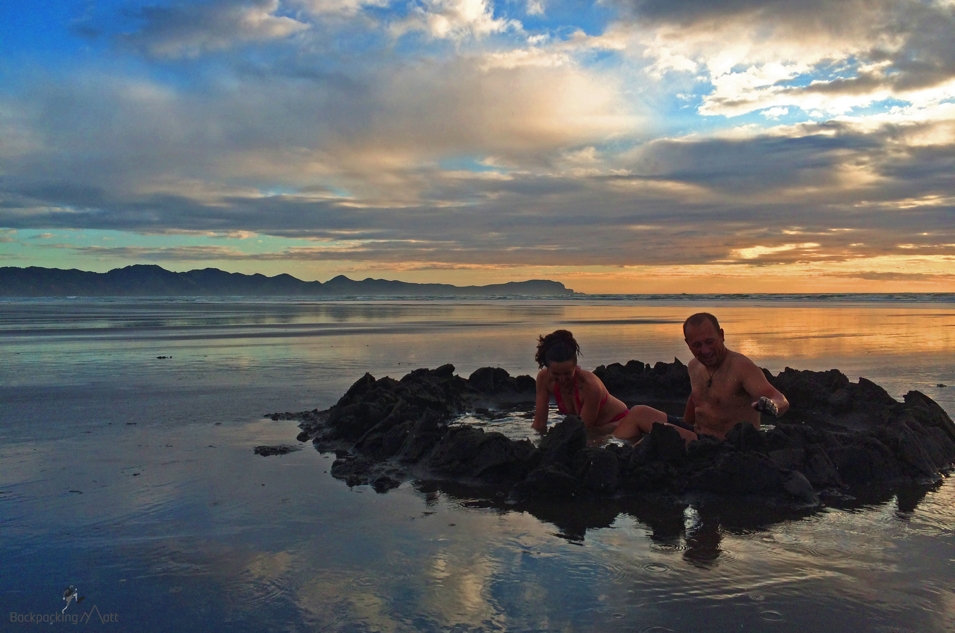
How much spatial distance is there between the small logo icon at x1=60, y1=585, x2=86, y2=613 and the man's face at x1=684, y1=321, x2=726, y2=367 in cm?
517

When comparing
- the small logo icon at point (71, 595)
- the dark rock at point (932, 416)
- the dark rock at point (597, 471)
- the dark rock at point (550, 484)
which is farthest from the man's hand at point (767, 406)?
the small logo icon at point (71, 595)

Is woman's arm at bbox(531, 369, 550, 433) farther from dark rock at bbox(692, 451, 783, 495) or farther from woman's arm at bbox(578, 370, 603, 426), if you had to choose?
dark rock at bbox(692, 451, 783, 495)

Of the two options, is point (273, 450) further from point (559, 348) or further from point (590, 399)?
point (590, 399)

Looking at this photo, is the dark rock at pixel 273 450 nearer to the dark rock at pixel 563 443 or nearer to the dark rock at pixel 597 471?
the dark rock at pixel 563 443

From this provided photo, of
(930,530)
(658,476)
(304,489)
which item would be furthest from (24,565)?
(930,530)

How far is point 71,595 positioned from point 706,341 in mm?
5423

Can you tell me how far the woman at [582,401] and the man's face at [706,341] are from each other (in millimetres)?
1152

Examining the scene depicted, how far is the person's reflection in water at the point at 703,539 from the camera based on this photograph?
168 inches

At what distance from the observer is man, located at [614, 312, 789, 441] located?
6570 millimetres

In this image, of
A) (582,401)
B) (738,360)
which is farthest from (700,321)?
(582,401)

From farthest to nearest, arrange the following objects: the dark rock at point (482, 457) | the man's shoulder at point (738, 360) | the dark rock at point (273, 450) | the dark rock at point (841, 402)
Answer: the dark rock at point (841, 402) < the dark rock at point (273, 450) < the man's shoulder at point (738, 360) < the dark rock at point (482, 457)

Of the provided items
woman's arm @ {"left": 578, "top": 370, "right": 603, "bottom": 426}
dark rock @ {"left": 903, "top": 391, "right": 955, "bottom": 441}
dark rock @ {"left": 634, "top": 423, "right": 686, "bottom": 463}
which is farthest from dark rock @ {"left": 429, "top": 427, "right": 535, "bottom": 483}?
dark rock @ {"left": 903, "top": 391, "right": 955, "bottom": 441}

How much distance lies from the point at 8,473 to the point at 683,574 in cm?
586

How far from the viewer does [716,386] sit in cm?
704
